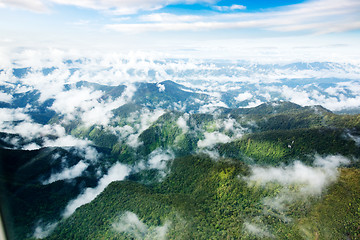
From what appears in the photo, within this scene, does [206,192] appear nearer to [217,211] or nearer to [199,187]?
[199,187]

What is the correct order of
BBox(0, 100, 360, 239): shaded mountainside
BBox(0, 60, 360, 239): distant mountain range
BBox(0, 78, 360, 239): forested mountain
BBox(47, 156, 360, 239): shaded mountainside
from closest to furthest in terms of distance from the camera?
BBox(47, 156, 360, 239): shaded mountainside < BBox(0, 60, 360, 239): distant mountain range < BBox(0, 78, 360, 239): forested mountain < BBox(0, 100, 360, 239): shaded mountainside

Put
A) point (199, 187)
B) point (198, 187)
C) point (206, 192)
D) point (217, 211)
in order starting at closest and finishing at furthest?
point (217, 211) < point (206, 192) < point (199, 187) < point (198, 187)

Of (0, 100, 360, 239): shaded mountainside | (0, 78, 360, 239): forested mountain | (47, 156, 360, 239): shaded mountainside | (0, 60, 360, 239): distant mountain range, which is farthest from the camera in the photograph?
(0, 100, 360, 239): shaded mountainside

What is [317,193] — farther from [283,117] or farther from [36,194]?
[283,117]

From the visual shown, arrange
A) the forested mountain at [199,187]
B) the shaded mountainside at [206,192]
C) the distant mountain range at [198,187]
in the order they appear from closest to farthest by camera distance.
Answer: the distant mountain range at [198,187] < the forested mountain at [199,187] < the shaded mountainside at [206,192]

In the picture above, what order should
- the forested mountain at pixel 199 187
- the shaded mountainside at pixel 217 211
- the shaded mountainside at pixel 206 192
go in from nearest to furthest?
1. the shaded mountainside at pixel 217 211
2. the forested mountain at pixel 199 187
3. the shaded mountainside at pixel 206 192

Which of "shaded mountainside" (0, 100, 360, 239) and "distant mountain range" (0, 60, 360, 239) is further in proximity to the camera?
"shaded mountainside" (0, 100, 360, 239)

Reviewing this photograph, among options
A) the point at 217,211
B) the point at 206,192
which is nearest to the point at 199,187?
the point at 206,192

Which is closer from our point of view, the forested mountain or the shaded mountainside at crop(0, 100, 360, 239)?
the forested mountain

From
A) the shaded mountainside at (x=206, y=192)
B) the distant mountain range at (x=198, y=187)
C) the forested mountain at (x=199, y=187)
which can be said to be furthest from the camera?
the shaded mountainside at (x=206, y=192)

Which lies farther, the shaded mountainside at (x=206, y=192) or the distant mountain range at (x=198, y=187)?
the shaded mountainside at (x=206, y=192)

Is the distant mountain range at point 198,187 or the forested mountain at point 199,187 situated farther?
the forested mountain at point 199,187
